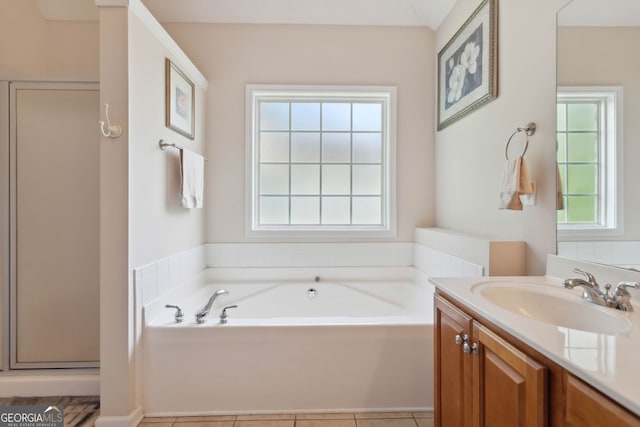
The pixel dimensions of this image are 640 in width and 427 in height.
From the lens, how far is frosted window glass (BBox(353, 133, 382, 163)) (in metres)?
2.85

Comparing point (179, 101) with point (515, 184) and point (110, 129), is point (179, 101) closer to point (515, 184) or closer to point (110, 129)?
point (110, 129)

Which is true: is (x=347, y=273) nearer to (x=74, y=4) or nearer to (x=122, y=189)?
(x=122, y=189)

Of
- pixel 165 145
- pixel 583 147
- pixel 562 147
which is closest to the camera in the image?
pixel 583 147

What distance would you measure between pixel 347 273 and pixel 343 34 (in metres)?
2.00

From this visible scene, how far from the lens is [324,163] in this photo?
9.38 ft

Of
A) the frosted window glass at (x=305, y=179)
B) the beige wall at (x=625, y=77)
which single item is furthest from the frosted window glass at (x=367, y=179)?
the beige wall at (x=625, y=77)

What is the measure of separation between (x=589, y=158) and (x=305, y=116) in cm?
207

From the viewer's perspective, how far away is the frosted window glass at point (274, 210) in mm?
2840

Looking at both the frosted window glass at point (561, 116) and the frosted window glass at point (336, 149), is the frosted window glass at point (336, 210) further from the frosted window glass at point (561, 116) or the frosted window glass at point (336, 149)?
the frosted window glass at point (561, 116)

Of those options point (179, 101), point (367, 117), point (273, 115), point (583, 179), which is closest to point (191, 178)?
point (179, 101)

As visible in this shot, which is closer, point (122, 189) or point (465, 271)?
point (122, 189)

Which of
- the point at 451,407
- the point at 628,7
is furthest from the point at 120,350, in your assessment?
the point at 628,7

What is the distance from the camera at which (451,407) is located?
125cm

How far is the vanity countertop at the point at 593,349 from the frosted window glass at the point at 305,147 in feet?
6.67
